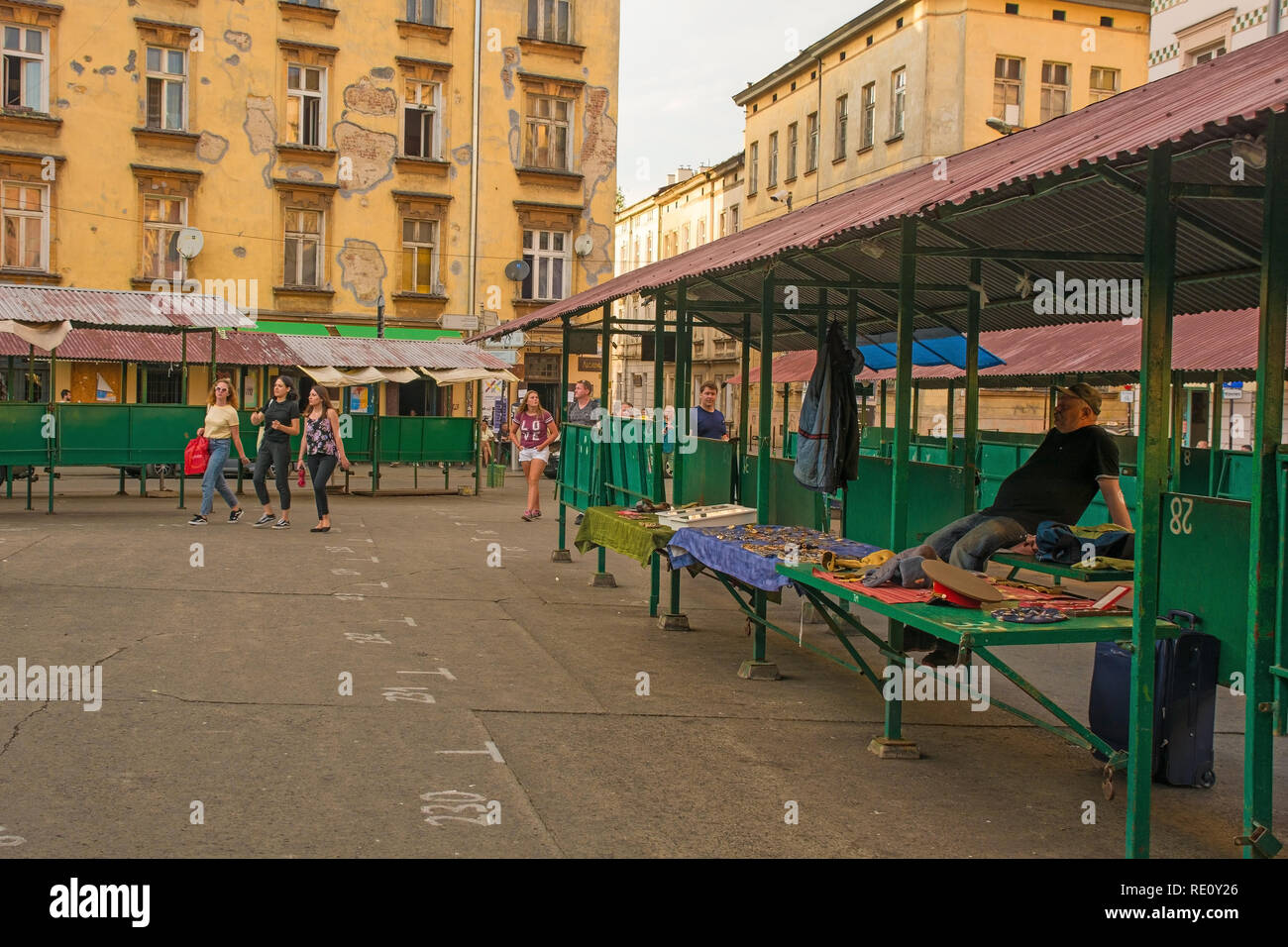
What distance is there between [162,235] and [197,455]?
18042mm

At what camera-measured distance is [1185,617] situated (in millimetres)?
6074

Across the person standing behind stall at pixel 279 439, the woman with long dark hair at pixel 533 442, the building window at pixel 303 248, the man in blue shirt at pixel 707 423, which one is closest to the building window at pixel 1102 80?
the building window at pixel 303 248

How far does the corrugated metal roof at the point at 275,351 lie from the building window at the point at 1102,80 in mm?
22713

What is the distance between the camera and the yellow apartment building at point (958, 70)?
3928cm

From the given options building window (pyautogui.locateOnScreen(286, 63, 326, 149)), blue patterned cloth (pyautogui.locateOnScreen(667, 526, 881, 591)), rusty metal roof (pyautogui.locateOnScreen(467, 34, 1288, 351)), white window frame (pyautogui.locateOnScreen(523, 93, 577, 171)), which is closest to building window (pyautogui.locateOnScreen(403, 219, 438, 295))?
building window (pyautogui.locateOnScreen(286, 63, 326, 149))

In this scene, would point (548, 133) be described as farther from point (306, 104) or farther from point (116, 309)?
point (116, 309)

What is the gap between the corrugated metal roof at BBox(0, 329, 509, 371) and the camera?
25.9m

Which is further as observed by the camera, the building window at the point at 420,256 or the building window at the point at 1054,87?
the building window at the point at 1054,87

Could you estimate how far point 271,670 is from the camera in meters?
8.44

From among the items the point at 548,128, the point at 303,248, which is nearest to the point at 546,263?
the point at 548,128

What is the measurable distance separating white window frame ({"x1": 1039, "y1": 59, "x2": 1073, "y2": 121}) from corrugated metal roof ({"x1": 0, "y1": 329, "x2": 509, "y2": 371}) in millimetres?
20949

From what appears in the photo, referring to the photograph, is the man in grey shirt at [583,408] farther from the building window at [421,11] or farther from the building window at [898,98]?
the building window at [898,98]
